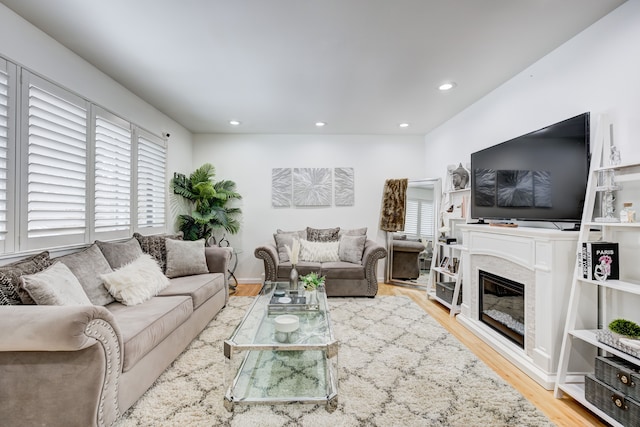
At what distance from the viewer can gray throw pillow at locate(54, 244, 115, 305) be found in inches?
84.5

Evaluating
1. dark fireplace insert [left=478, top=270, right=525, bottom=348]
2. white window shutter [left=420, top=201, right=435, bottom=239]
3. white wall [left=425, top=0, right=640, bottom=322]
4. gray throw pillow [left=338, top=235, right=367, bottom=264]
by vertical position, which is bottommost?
dark fireplace insert [left=478, top=270, right=525, bottom=348]

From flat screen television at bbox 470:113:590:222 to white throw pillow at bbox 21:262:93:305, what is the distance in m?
3.40

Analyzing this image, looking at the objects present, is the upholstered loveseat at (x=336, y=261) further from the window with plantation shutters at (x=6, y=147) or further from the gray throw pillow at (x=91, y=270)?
the window with plantation shutters at (x=6, y=147)

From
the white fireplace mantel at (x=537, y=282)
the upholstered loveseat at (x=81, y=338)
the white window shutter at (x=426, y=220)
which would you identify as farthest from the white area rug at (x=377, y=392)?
the white window shutter at (x=426, y=220)

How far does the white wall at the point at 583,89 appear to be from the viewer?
1.84 m

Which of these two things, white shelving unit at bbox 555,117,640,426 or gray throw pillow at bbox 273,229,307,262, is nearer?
white shelving unit at bbox 555,117,640,426

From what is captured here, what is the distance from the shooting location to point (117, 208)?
120 inches

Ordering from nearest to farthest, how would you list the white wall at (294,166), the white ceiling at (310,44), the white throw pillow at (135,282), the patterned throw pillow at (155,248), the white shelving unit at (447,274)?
the white ceiling at (310,44)
the white throw pillow at (135,282)
the patterned throw pillow at (155,248)
the white shelving unit at (447,274)
the white wall at (294,166)

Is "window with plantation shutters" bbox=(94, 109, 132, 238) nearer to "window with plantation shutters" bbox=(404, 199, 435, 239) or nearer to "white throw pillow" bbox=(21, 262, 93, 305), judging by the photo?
"white throw pillow" bbox=(21, 262, 93, 305)

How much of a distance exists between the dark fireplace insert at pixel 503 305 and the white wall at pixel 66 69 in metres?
4.12

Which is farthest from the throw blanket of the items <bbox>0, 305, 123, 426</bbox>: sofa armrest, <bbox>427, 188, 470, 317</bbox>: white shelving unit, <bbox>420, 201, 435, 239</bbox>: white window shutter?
<bbox>0, 305, 123, 426</bbox>: sofa armrest

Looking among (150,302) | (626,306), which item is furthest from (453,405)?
(150,302)

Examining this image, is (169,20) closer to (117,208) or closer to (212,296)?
(117,208)

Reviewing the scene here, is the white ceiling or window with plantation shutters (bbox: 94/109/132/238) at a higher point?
the white ceiling
